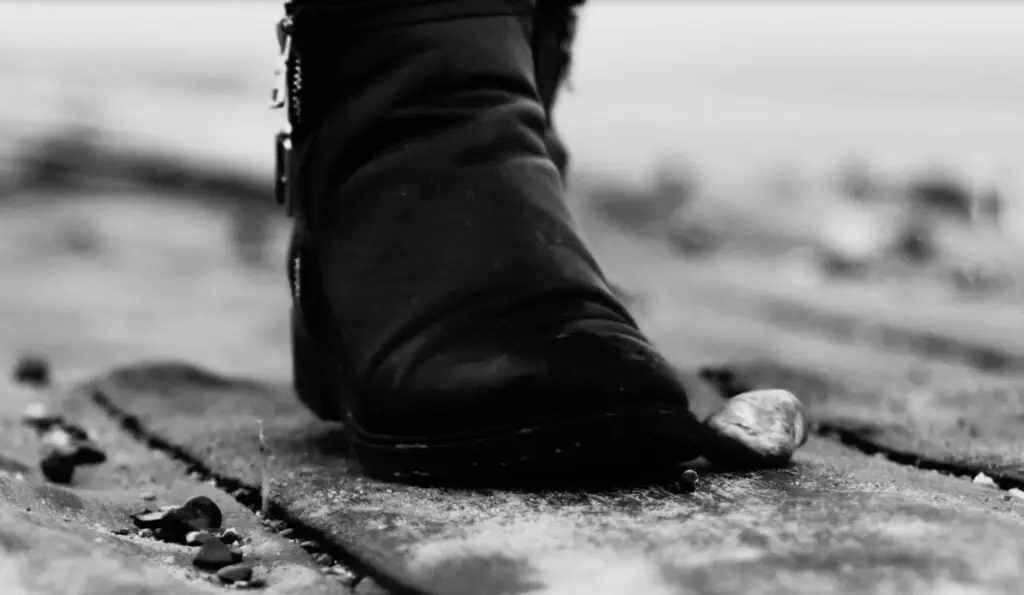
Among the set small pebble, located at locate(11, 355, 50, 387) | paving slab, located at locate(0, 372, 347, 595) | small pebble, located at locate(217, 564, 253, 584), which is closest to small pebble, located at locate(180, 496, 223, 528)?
paving slab, located at locate(0, 372, 347, 595)

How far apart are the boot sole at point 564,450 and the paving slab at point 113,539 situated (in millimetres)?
156

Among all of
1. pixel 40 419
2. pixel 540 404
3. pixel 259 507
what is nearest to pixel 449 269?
pixel 540 404

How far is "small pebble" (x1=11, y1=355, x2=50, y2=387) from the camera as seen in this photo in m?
1.92

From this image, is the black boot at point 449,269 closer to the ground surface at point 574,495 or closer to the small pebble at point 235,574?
the ground surface at point 574,495

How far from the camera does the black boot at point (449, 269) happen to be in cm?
102

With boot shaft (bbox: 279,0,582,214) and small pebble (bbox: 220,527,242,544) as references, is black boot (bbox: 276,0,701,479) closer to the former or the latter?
boot shaft (bbox: 279,0,582,214)

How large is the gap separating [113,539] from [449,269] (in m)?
0.39

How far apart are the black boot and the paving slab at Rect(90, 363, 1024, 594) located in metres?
0.05

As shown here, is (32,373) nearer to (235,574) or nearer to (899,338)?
(235,574)

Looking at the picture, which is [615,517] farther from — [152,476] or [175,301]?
[175,301]

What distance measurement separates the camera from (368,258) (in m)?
1.17

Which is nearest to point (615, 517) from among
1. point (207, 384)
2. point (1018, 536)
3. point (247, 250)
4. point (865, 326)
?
point (1018, 536)

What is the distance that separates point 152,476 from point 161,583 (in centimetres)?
52

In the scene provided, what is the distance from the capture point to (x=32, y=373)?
1917mm
